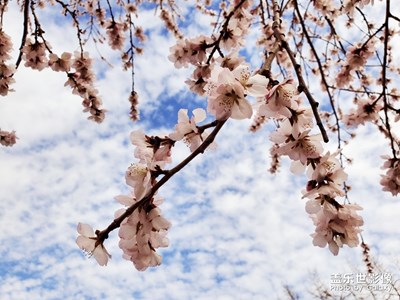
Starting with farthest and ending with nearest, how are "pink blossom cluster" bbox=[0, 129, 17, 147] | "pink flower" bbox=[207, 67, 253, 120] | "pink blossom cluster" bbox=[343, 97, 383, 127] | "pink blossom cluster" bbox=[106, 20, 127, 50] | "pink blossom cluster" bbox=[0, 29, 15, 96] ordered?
"pink blossom cluster" bbox=[0, 129, 17, 147], "pink blossom cluster" bbox=[106, 20, 127, 50], "pink blossom cluster" bbox=[343, 97, 383, 127], "pink blossom cluster" bbox=[0, 29, 15, 96], "pink flower" bbox=[207, 67, 253, 120]

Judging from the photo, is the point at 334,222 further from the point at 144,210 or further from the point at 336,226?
the point at 144,210

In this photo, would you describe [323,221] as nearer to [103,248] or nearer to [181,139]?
[181,139]

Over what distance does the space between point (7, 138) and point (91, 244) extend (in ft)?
16.6

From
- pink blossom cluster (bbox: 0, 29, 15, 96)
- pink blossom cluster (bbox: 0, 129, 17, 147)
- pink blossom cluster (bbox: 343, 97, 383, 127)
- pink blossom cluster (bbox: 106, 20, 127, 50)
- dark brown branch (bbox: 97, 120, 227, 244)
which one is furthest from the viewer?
pink blossom cluster (bbox: 0, 129, 17, 147)

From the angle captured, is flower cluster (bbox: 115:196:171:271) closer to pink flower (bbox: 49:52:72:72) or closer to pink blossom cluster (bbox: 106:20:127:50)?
pink flower (bbox: 49:52:72:72)

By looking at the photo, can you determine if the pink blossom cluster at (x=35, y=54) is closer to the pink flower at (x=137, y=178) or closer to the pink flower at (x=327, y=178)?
the pink flower at (x=137, y=178)

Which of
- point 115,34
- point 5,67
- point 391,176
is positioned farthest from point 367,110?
point 5,67

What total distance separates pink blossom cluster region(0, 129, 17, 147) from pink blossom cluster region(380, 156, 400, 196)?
5035 mm

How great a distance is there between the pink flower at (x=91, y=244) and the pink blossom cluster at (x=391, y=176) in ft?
6.49

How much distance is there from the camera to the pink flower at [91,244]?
1.17 meters

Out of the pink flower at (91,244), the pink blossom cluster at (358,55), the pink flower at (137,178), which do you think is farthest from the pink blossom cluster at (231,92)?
the pink blossom cluster at (358,55)

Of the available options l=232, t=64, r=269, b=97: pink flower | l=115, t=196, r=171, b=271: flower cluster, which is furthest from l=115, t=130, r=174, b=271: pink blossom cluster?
l=232, t=64, r=269, b=97: pink flower

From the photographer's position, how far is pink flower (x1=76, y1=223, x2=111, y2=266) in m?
Answer: 1.17

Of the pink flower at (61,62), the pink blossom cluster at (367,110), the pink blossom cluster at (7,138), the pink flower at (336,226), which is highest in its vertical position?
the pink blossom cluster at (7,138)
